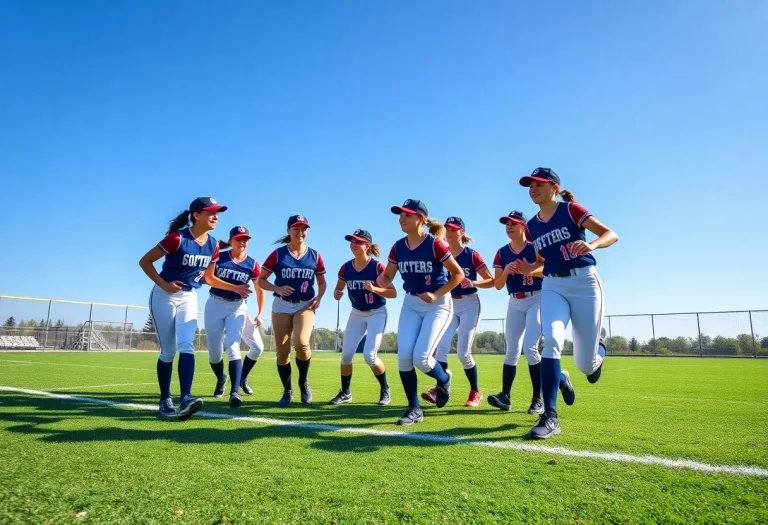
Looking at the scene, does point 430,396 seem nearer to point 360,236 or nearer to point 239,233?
point 360,236

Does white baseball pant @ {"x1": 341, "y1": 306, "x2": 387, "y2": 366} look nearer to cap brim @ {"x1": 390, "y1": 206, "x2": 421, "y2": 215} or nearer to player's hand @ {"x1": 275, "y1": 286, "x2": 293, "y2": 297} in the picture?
player's hand @ {"x1": 275, "y1": 286, "x2": 293, "y2": 297}

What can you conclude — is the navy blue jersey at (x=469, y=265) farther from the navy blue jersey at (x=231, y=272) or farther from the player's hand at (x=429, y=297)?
the navy blue jersey at (x=231, y=272)

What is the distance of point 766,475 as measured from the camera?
289 cm

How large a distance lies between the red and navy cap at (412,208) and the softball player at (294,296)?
2.02 m

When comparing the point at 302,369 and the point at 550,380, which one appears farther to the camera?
the point at 302,369

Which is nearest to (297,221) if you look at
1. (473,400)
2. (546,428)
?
(473,400)

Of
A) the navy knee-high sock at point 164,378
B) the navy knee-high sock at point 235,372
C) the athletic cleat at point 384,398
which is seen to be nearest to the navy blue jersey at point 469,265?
the athletic cleat at point 384,398

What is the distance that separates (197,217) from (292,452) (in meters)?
3.16

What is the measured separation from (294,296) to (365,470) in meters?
4.23

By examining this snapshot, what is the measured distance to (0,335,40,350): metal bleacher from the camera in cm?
2530

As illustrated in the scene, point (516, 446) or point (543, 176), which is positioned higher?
point (543, 176)

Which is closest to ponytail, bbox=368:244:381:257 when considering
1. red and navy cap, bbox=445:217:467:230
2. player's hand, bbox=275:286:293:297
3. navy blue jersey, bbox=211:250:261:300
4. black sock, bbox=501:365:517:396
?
red and navy cap, bbox=445:217:467:230

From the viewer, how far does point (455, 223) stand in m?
7.02

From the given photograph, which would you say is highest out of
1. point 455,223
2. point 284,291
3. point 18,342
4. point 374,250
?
point 455,223
